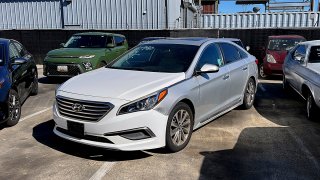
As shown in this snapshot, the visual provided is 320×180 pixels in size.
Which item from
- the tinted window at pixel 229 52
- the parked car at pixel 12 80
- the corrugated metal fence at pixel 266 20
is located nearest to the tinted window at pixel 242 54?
the tinted window at pixel 229 52

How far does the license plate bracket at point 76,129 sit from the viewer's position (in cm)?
436

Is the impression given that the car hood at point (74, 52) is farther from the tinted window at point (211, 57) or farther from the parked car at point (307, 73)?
the parked car at point (307, 73)

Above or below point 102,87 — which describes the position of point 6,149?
below

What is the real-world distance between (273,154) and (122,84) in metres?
2.27

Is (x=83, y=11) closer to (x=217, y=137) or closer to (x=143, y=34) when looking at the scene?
(x=143, y=34)

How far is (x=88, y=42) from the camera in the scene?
1136 cm

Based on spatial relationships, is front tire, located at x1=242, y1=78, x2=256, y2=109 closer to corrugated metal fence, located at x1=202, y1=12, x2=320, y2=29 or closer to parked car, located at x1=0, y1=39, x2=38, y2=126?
parked car, located at x1=0, y1=39, x2=38, y2=126

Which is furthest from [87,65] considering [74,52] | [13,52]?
[13,52]

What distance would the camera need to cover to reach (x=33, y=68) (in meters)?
8.27

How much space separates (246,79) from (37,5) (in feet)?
59.4

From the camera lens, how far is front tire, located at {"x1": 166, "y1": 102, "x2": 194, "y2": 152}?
4.54 m

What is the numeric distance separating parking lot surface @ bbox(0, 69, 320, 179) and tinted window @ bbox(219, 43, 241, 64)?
1134 mm

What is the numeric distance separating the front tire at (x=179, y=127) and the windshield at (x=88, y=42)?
6927mm

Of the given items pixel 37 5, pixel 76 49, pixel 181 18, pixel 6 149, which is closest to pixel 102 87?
pixel 6 149
